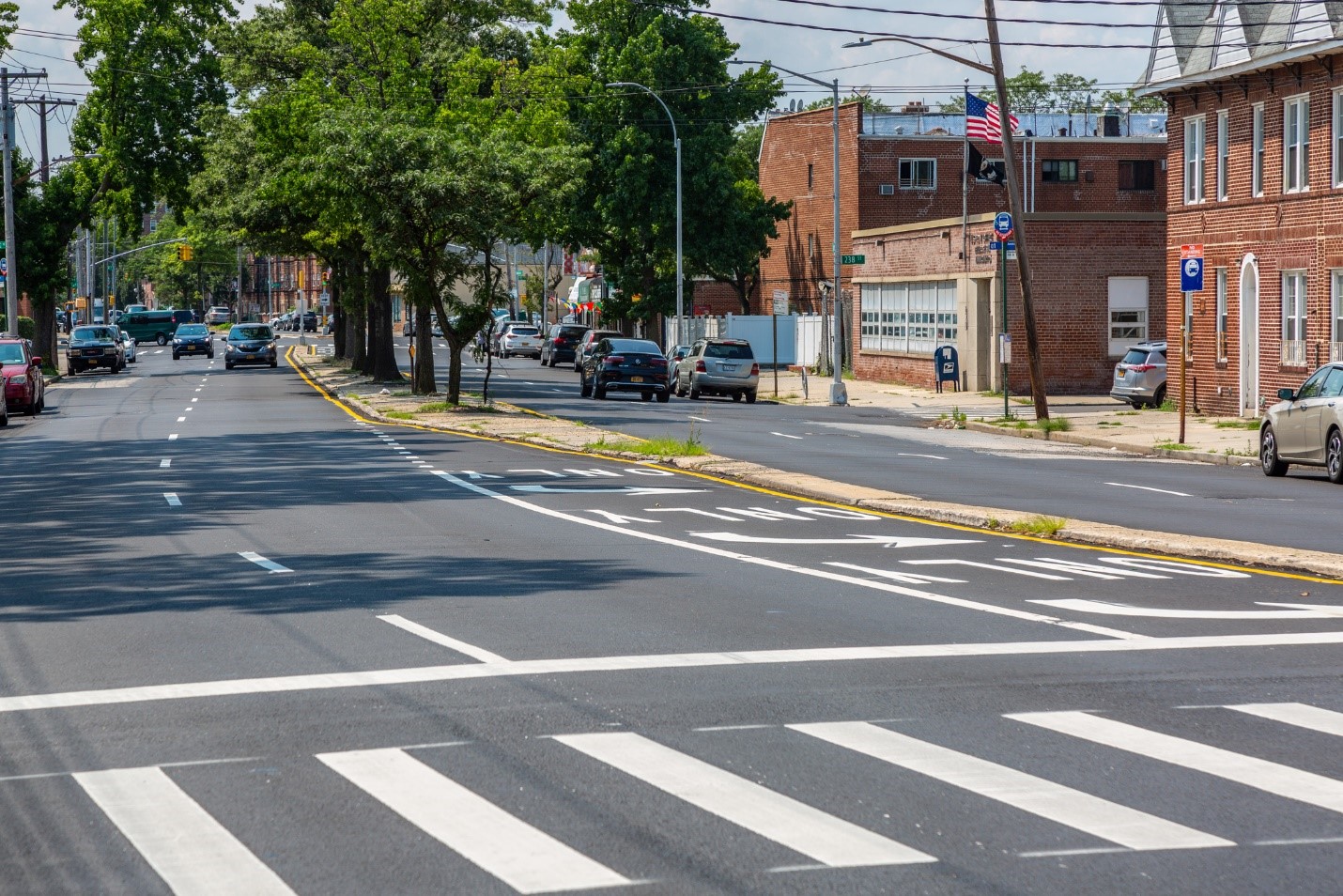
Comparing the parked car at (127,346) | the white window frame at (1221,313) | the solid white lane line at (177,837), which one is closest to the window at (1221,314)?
the white window frame at (1221,313)

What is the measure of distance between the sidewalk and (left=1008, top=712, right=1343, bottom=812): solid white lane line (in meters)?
20.6

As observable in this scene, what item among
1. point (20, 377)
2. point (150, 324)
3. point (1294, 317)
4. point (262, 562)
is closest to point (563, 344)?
point (20, 377)

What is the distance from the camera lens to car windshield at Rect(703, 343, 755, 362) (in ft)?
156

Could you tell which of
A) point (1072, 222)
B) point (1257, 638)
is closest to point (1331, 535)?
point (1257, 638)

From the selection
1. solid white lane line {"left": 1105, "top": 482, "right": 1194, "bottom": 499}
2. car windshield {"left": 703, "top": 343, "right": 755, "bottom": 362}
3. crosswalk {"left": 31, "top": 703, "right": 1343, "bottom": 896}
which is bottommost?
solid white lane line {"left": 1105, "top": 482, "right": 1194, "bottom": 499}

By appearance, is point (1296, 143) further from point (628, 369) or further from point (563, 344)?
point (563, 344)

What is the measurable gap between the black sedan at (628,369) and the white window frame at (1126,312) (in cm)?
1271

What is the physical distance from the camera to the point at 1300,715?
829 centimetres

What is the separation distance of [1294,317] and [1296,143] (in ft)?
11.3

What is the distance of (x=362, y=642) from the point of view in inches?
405

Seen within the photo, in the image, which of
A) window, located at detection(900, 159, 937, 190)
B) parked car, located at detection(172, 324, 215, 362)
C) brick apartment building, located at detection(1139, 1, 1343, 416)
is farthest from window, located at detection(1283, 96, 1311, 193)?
parked car, located at detection(172, 324, 215, 362)

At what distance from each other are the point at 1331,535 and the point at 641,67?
53.9 m

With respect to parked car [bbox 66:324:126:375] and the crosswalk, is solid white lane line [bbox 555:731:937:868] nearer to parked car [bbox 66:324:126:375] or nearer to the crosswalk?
the crosswalk

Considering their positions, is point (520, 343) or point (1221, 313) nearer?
point (1221, 313)
